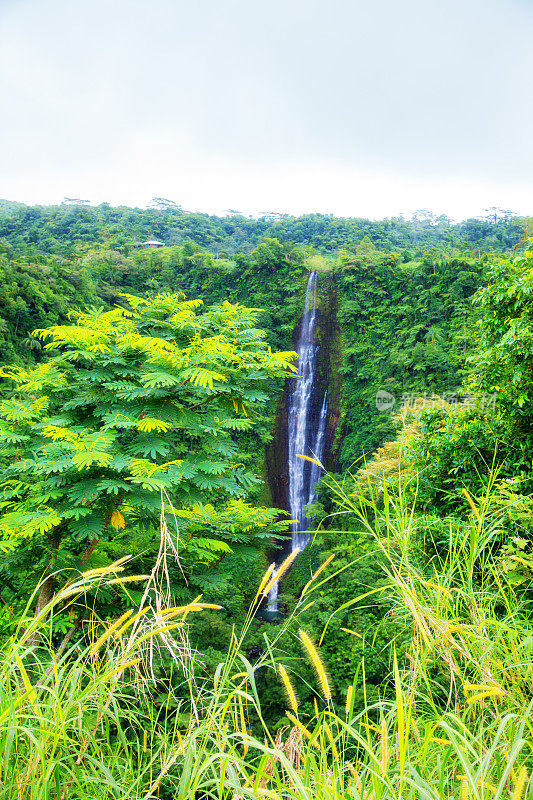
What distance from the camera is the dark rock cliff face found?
16000 millimetres

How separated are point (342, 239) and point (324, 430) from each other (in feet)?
46.8

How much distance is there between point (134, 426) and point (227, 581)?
146 centimetres

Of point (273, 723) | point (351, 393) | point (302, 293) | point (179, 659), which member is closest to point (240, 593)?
point (273, 723)

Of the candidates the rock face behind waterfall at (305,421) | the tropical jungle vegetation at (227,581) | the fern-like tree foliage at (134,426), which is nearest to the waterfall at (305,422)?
the rock face behind waterfall at (305,421)

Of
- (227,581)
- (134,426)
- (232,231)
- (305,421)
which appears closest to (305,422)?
(305,421)

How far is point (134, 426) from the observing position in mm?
2896

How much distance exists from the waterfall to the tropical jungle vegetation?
3.46m

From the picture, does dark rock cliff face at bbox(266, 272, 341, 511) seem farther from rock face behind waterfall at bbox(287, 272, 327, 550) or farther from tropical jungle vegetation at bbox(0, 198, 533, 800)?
tropical jungle vegetation at bbox(0, 198, 533, 800)

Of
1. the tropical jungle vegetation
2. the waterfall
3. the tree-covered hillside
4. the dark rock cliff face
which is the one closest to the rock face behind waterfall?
the waterfall

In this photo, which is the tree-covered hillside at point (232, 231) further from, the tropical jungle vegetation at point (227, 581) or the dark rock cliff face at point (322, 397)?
the tropical jungle vegetation at point (227, 581)

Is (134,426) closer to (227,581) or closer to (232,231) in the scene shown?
(227,581)

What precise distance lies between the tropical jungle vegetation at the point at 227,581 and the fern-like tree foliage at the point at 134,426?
0.07 ft

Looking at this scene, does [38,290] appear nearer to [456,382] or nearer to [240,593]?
[240,593]

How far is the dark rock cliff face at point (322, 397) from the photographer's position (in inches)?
630
